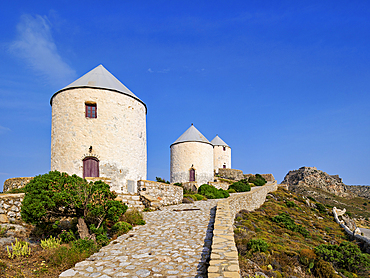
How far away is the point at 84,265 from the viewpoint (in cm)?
565

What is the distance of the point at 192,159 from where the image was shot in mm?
29031

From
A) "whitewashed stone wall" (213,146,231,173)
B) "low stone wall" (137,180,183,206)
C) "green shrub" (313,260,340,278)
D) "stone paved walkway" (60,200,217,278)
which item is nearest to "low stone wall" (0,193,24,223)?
"stone paved walkway" (60,200,217,278)

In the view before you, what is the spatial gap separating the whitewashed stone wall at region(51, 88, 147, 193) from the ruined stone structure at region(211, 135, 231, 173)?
27258 millimetres

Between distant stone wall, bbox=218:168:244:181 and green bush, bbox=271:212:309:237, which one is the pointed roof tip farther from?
green bush, bbox=271:212:309:237

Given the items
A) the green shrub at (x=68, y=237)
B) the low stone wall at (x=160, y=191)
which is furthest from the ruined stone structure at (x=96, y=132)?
the green shrub at (x=68, y=237)

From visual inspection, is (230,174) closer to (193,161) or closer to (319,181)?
(193,161)

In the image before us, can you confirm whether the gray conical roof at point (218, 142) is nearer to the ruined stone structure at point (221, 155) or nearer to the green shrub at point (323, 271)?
the ruined stone structure at point (221, 155)

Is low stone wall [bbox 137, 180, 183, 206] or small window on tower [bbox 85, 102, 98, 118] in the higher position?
small window on tower [bbox 85, 102, 98, 118]

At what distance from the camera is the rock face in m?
58.6

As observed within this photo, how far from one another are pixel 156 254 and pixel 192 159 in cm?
2286

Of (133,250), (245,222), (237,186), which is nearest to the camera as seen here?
(133,250)

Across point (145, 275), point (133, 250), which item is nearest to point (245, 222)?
point (133, 250)

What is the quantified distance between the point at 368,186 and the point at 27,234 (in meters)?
84.2

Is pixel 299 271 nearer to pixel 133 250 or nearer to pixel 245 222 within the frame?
pixel 245 222
